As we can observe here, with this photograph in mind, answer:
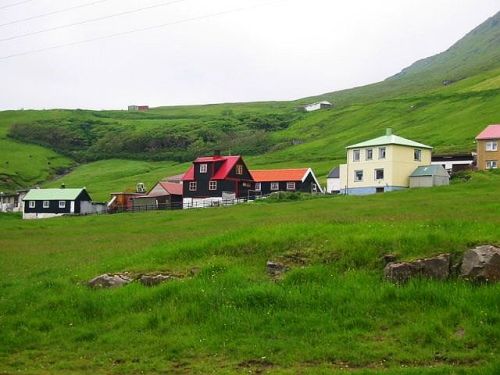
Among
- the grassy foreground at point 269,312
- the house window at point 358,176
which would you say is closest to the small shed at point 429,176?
the house window at point 358,176

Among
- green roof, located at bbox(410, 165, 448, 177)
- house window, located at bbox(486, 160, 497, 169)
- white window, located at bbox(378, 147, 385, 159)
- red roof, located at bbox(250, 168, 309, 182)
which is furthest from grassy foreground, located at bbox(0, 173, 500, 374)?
red roof, located at bbox(250, 168, 309, 182)

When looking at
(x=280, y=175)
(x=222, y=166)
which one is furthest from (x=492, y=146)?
(x=222, y=166)

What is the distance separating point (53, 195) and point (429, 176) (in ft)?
213

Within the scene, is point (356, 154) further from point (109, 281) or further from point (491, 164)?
point (109, 281)

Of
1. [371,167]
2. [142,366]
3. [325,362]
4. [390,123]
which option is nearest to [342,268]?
[325,362]

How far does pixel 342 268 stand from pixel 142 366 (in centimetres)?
711

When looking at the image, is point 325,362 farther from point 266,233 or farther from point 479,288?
point 266,233

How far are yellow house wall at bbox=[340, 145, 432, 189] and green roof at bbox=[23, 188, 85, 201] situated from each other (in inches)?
2011

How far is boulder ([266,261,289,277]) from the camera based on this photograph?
65.9ft

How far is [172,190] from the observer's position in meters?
104

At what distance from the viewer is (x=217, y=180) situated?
311ft

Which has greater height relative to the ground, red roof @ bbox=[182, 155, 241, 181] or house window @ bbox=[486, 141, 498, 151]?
house window @ bbox=[486, 141, 498, 151]

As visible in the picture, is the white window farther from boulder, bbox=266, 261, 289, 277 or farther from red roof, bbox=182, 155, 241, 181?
boulder, bbox=266, 261, 289, 277

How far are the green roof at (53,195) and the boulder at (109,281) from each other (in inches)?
3653
